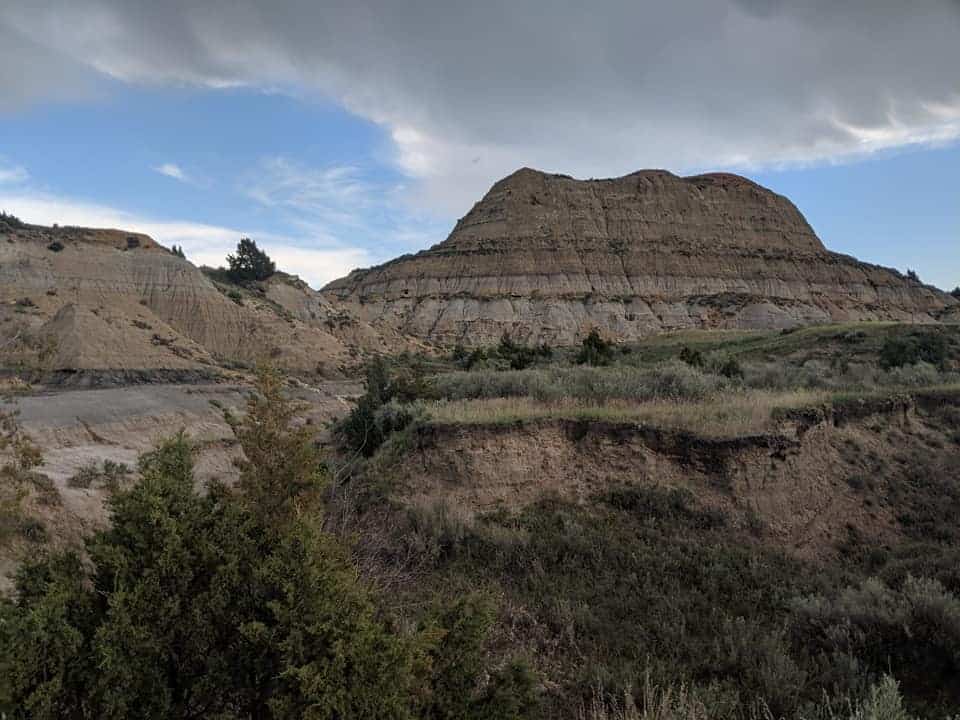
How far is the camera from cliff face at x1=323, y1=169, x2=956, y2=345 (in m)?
69.2

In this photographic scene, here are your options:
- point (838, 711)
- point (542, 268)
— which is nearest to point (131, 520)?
point (838, 711)

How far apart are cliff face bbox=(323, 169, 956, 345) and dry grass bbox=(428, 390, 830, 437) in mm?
54516

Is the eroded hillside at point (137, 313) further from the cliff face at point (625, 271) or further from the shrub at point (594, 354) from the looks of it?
the cliff face at point (625, 271)

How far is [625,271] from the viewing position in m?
76.2

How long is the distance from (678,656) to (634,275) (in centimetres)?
7436

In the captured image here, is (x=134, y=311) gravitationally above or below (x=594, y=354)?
below

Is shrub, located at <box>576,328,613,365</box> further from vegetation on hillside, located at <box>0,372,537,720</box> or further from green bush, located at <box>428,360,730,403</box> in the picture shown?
vegetation on hillside, located at <box>0,372,537,720</box>

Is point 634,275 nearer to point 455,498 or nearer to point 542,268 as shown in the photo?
point 542,268

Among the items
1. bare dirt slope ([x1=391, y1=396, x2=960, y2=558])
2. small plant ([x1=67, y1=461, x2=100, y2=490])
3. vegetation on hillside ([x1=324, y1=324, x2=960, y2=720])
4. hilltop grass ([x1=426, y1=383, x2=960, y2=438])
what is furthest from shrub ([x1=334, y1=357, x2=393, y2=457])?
small plant ([x1=67, y1=461, x2=100, y2=490])

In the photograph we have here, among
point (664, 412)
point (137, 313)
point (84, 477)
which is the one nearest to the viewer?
point (664, 412)

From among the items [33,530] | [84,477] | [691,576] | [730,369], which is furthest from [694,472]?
[84,477]

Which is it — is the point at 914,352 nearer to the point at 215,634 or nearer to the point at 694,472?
the point at 694,472

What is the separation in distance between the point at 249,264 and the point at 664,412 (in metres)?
58.4

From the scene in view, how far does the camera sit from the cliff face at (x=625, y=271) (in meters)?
69.2
